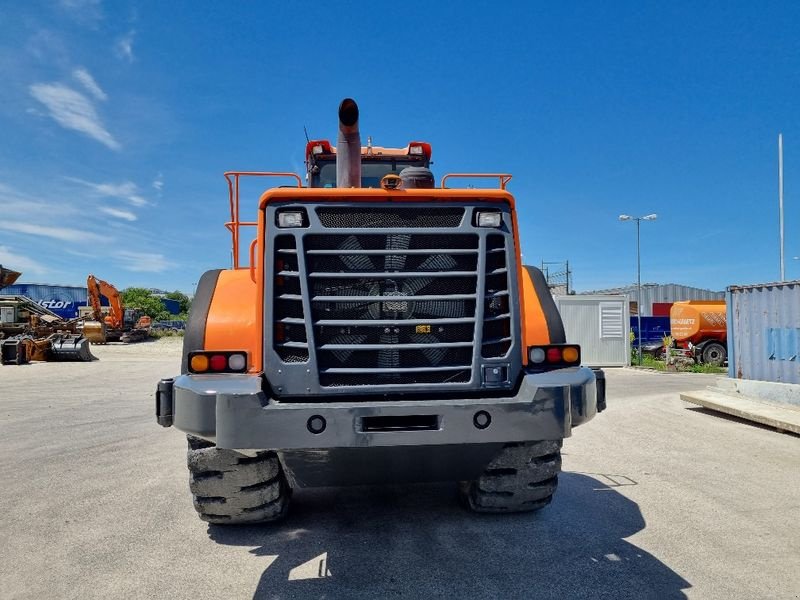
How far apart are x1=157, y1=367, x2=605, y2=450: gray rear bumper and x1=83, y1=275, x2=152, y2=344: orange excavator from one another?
96.1 ft

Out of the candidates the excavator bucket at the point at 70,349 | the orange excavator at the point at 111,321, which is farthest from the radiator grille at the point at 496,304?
the orange excavator at the point at 111,321

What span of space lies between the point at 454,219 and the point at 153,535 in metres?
3.15

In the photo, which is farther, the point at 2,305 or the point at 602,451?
the point at 2,305

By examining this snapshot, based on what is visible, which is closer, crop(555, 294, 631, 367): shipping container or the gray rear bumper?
the gray rear bumper

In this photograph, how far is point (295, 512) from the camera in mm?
4383

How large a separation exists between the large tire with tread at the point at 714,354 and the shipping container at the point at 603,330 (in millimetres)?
2916

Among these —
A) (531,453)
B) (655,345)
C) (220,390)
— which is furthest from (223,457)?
(655,345)

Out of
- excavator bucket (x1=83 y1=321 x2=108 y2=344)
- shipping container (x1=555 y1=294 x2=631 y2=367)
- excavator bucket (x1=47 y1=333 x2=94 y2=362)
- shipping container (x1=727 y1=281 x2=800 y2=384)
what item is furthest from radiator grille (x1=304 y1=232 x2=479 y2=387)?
excavator bucket (x1=83 y1=321 x2=108 y2=344)

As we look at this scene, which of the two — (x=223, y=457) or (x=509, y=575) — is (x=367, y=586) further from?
(x=223, y=457)

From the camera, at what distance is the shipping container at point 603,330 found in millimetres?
21938

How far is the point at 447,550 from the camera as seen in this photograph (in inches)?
144

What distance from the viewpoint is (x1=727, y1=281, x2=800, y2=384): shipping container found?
9375 millimetres

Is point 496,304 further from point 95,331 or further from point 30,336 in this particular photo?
point 95,331

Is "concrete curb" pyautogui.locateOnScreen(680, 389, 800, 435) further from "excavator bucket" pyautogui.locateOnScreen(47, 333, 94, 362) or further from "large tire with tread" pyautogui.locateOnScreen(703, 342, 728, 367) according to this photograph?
"excavator bucket" pyautogui.locateOnScreen(47, 333, 94, 362)
